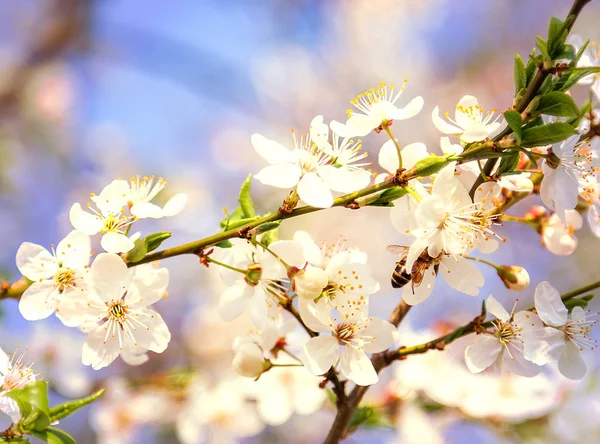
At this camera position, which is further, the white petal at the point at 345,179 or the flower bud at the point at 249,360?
the flower bud at the point at 249,360

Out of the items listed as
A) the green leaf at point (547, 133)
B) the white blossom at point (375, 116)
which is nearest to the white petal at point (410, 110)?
the white blossom at point (375, 116)

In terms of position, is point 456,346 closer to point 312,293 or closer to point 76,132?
point 312,293

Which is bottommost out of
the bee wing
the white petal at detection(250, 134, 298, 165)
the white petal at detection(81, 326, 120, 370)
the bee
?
the white petal at detection(81, 326, 120, 370)

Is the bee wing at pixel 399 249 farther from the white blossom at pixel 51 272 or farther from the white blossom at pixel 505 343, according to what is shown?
the white blossom at pixel 51 272

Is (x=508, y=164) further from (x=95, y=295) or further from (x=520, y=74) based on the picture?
(x=95, y=295)

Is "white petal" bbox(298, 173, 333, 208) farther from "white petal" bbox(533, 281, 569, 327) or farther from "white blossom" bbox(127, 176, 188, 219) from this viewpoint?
"white petal" bbox(533, 281, 569, 327)

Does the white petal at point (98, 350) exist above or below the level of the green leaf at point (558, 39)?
below

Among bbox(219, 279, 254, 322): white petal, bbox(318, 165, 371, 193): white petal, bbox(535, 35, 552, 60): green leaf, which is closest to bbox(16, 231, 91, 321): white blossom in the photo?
bbox(219, 279, 254, 322): white petal

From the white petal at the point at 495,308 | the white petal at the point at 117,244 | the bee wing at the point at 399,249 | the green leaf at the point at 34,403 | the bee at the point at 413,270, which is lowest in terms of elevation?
the green leaf at the point at 34,403
